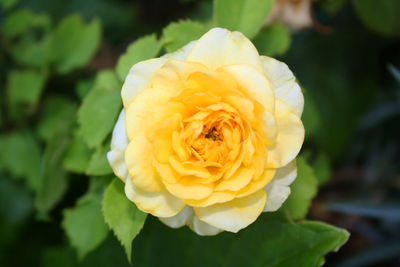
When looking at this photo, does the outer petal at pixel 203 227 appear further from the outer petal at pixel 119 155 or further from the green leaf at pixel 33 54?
the green leaf at pixel 33 54

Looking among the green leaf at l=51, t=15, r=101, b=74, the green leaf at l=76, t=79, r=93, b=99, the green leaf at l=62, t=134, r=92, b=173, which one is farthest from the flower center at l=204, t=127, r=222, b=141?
the green leaf at l=51, t=15, r=101, b=74

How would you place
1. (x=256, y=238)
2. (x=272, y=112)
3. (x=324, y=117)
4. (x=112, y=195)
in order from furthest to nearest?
(x=324, y=117)
(x=256, y=238)
(x=112, y=195)
(x=272, y=112)

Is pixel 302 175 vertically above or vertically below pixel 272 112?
below

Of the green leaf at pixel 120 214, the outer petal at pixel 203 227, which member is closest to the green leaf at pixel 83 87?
the green leaf at pixel 120 214

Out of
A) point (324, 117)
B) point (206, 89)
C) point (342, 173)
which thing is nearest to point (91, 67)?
Answer: point (324, 117)

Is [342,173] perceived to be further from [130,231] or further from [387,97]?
[130,231]

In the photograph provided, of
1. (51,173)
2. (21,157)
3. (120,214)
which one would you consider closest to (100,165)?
(120,214)
